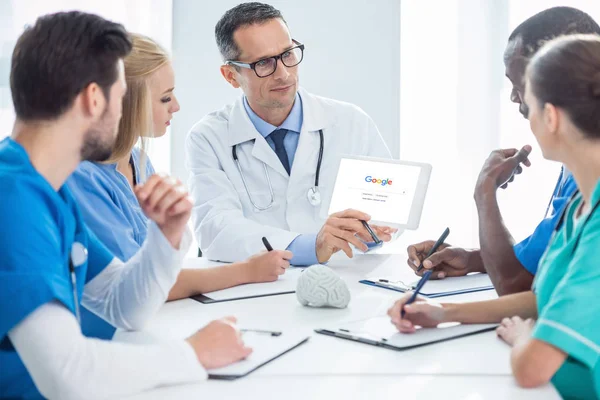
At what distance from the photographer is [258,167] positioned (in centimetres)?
264

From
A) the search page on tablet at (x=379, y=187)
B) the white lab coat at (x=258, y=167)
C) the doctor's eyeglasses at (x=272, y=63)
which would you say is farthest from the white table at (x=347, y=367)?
the doctor's eyeglasses at (x=272, y=63)

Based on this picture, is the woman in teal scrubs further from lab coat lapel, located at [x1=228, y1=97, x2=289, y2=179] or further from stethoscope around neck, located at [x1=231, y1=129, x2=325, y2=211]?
lab coat lapel, located at [x1=228, y1=97, x2=289, y2=179]

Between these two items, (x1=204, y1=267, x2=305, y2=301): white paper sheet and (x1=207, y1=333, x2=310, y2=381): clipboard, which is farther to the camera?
(x1=204, y1=267, x2=305, y2=301): white paper sheet

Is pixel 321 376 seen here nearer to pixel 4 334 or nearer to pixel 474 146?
pixel 4 334

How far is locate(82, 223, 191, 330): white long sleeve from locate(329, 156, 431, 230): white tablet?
2.42 feet

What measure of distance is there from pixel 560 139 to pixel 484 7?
9.43ft

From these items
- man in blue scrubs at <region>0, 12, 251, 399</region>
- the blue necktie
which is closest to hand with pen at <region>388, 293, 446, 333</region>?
man in blue scrubs at <region>0, 12, 251, 399</region>

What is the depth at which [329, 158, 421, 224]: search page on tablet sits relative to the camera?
6.79 ft

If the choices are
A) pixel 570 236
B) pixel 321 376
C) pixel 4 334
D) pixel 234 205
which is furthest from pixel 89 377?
pixel 234 205

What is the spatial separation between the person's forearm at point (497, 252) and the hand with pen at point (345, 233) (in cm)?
33

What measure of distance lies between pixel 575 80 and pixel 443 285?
82cm

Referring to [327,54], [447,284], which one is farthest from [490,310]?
[327,54]

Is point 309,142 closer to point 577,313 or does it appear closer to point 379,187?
point 379,187

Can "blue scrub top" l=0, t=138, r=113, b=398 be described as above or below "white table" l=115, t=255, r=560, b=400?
above
